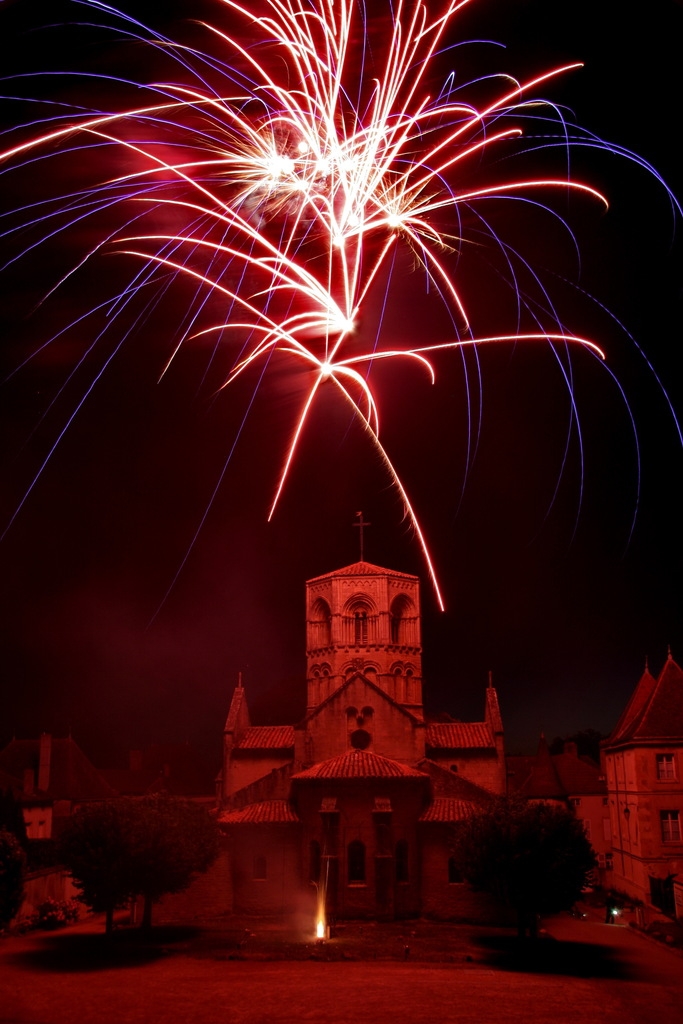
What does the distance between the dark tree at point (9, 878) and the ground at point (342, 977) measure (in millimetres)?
1873

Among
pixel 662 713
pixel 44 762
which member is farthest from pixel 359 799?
pixel 44 762

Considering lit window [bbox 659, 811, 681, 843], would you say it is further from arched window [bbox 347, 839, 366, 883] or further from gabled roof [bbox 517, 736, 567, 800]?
gabled roof [bbox 517, 736, 567, 800]

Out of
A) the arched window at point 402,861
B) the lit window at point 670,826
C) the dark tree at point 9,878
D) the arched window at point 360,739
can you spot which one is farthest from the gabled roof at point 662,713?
the dark tree at point 9,878

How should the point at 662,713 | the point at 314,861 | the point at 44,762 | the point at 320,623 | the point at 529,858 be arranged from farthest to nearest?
the point at 44,762 → the point at 320,623 → the point at 662,713 → the point at 314,861 → the point at 529,858

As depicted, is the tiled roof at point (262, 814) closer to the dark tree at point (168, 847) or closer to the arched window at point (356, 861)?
the dark tree at point (168, 847)

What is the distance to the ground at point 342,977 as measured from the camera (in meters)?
21.9

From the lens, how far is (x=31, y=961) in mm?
28766

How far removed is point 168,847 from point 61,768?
2961 cm

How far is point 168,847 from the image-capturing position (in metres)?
33.5

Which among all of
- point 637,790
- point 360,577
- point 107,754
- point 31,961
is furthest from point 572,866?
point 107,754

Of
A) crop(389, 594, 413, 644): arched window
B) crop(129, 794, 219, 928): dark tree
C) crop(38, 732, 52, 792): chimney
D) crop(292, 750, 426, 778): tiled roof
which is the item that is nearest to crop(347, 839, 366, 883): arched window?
crop(292, 750, 426, 778): tiled roof

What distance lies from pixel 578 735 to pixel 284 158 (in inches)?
3971

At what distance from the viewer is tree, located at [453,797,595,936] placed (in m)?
31.3

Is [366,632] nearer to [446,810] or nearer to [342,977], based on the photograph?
[446,810]
